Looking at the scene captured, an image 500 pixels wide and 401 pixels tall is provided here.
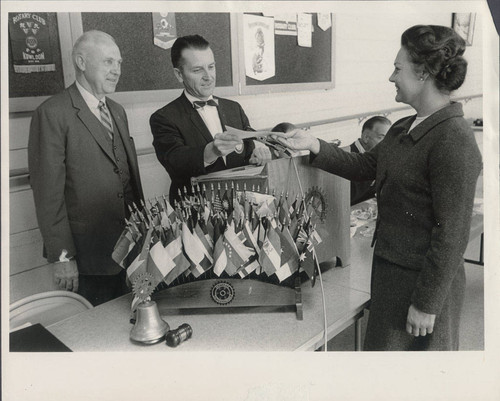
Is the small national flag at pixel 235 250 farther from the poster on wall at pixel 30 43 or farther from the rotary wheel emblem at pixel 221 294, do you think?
the poster on wall at pixel 30 43

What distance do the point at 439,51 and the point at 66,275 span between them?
43.5 inches

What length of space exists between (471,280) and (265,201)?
1217mm

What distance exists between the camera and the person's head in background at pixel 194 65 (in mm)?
1312

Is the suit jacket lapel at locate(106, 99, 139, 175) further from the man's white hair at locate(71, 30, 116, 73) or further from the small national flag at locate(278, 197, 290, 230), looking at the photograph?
the small national flag at locate(278, 197, 290, 230)

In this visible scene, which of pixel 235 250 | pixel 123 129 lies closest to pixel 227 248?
pixel 235 250

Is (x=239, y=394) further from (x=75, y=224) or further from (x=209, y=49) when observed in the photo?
(x=209, y=49)

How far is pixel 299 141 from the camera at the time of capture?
3.83ft

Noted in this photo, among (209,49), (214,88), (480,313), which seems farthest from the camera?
(214,88)

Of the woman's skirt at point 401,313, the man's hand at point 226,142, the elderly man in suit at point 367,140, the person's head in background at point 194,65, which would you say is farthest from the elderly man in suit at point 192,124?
the elderly man in suit at point 367,140

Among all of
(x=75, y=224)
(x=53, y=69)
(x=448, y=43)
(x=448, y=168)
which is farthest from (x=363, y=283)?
(x=53, y=69)

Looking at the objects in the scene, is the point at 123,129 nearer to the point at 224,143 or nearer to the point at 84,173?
the point at 84,173

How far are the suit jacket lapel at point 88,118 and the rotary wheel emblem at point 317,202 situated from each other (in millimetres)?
601

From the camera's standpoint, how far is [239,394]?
956mm

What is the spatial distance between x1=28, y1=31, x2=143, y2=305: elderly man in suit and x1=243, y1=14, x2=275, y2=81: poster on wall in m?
0.41
